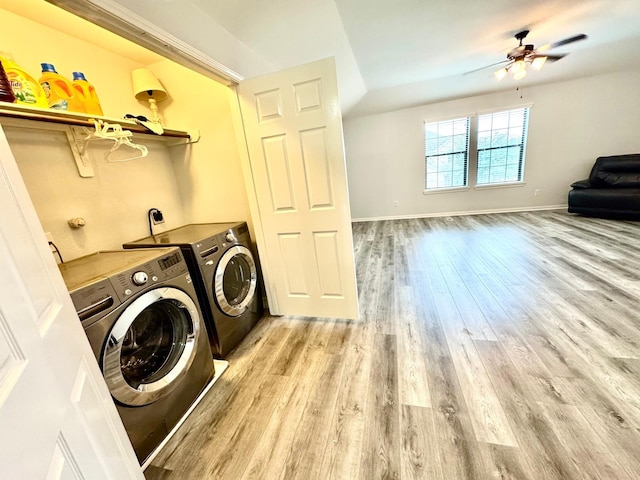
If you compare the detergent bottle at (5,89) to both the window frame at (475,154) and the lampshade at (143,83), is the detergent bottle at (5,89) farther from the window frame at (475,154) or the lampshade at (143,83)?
the window frame at (475,154)

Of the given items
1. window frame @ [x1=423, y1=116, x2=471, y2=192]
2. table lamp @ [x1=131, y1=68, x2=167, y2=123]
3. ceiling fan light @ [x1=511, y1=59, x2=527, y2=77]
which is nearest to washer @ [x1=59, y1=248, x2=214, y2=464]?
table lamp @ [x1=131, y1=68, x2=167, y2=123]

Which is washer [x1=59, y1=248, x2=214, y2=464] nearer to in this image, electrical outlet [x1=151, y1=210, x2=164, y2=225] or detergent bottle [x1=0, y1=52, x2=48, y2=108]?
electrical outlet [x1=151, y1=210, x2=164, y2=225]

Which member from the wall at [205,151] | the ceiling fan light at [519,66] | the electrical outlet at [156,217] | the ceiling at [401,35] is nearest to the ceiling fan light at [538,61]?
the ceiling fan light at [519,66]

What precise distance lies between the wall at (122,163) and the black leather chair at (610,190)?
18.2 ft

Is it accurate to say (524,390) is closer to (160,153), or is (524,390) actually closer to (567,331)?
(567,331)

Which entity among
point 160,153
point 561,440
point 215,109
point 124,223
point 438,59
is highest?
point 438,59

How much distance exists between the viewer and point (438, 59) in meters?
3.45

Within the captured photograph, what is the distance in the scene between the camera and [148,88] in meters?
1.92

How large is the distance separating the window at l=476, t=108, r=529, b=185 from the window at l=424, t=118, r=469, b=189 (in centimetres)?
28

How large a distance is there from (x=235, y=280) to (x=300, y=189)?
3.01 ft

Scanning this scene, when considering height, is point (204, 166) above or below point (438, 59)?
below

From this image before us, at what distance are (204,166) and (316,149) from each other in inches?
41.9

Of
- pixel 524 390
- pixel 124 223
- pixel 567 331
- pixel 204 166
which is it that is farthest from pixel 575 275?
pixel 124 223

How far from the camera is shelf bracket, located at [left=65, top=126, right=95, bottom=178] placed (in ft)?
5.03
